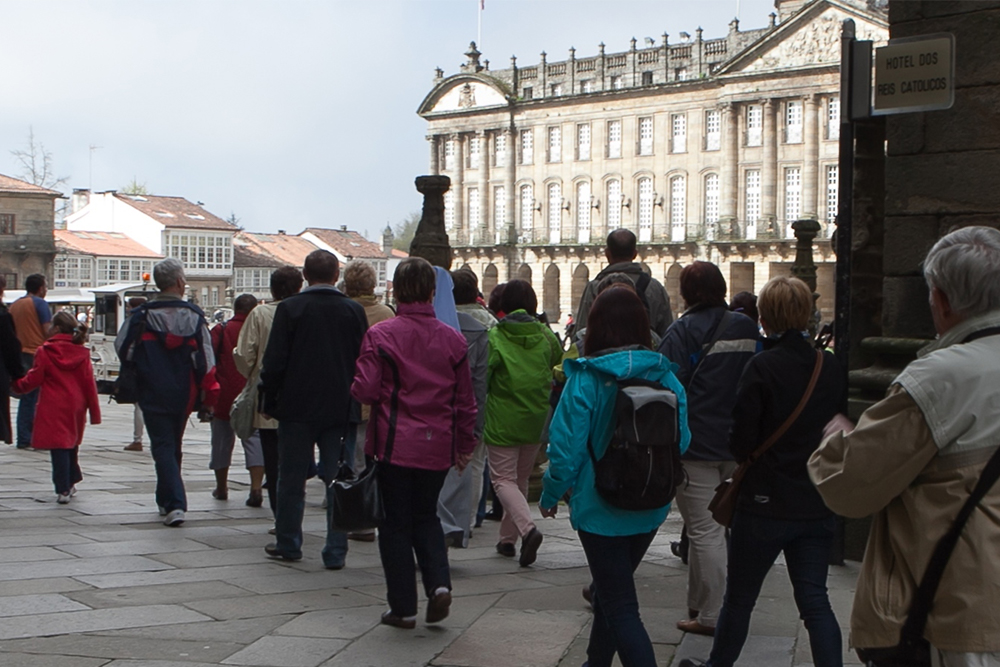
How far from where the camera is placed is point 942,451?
2.93 metres

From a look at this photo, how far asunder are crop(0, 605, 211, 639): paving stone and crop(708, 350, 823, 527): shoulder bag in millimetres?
2526

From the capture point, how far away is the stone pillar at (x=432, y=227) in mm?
11219

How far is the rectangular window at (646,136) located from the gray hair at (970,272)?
6620 centimetres

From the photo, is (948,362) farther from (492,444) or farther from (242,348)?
(242,348)

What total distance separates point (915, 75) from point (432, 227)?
5.46 m

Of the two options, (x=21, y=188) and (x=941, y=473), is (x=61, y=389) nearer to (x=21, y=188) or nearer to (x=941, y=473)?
(x=941, y=473)

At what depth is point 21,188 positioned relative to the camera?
245ft

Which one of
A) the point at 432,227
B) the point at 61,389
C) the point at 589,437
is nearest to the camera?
the point at 589,437

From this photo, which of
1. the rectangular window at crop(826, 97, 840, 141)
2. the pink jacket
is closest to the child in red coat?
the pink jacket

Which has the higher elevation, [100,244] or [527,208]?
[527,208]

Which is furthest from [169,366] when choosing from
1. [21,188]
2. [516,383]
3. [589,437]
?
[21,188]

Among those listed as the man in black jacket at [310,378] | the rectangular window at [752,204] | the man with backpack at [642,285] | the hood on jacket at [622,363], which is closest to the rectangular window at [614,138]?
the rectangular window at [752,204]

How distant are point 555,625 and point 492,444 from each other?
1874mm

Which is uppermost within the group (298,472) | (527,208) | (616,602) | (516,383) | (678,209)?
(527,208)
